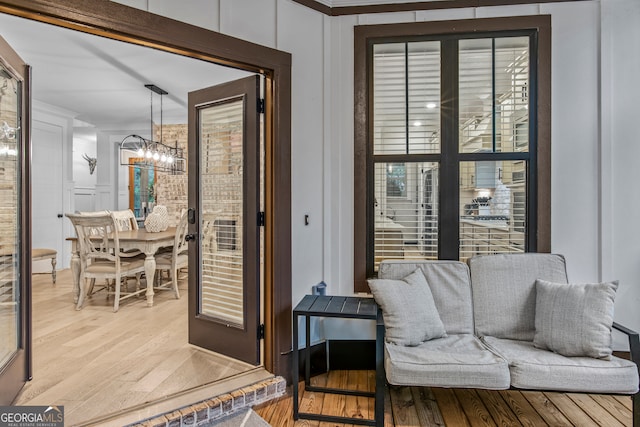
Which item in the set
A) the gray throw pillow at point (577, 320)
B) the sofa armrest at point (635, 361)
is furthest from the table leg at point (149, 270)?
the sofa armrest at point (635, 361)

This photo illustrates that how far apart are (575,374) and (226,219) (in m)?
2.40

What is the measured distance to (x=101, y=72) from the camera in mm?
4344

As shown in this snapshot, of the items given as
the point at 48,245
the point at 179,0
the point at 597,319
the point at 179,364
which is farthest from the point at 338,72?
the point at 48,245

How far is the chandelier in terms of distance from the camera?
5.00 m

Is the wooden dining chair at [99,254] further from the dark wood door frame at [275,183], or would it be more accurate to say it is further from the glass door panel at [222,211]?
the dark wood door frame at [275,183]

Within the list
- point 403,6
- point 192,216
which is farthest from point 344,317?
point 403,6

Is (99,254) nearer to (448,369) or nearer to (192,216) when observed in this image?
(192,216)

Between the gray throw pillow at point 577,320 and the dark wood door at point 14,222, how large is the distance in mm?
3121

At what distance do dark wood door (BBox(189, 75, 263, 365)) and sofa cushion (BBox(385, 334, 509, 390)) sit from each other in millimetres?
1050

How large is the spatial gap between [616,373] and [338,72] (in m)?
2.56

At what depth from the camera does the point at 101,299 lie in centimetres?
436

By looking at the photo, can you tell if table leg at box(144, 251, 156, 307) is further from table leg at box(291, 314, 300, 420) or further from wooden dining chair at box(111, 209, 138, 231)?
table leg at box(291, 314, 300, 420)
